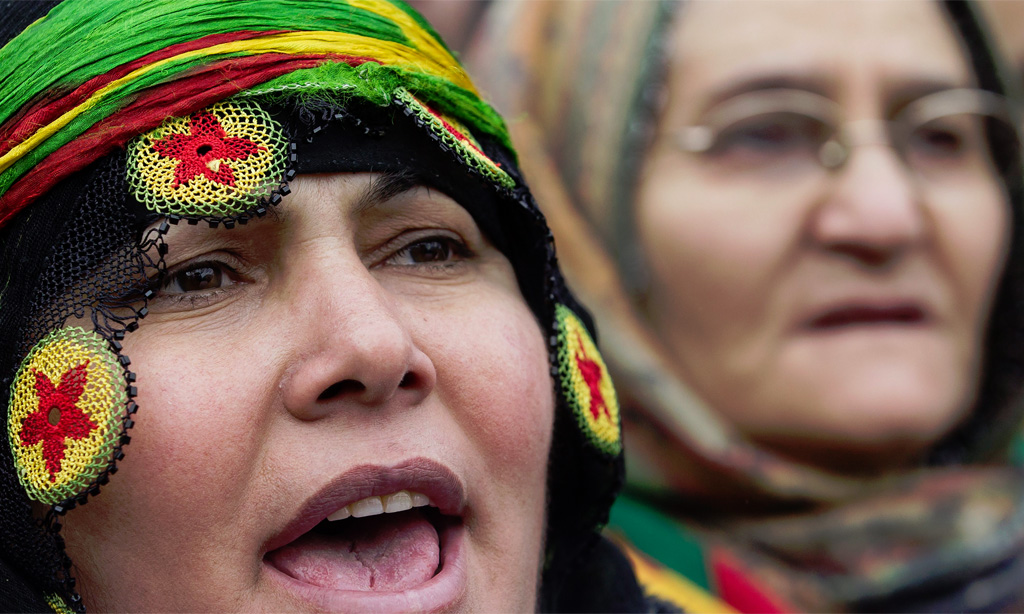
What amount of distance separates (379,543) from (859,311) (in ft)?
6.79

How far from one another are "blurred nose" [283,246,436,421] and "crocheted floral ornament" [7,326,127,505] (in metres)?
0.26

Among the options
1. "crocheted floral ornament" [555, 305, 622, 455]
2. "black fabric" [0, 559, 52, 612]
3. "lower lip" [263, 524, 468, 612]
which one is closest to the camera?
"lower lip" [263, 524, 468, 612]

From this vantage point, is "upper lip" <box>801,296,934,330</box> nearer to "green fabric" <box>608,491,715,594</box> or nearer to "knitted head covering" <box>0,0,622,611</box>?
"green fabric" <box>608,491,715,594</box>

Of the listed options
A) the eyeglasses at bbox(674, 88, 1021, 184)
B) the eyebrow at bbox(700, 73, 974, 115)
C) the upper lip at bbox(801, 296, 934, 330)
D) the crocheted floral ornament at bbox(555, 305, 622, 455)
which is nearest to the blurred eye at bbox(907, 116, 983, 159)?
the eyeglasses at bbox(674, 88, 1021, 184)

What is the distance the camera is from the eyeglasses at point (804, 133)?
3299 mm

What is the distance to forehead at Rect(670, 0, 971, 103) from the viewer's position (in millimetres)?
3309

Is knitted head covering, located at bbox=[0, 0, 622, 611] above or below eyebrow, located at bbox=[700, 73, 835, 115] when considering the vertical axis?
below

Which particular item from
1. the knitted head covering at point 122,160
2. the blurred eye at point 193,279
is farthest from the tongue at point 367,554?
the blurred eye at point 193,279

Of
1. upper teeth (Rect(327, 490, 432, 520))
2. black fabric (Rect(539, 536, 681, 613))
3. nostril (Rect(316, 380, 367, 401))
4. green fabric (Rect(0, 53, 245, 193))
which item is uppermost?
green fabric (Rect(0, 53, 245, 193))

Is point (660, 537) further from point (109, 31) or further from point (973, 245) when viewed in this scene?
point (109, 31)

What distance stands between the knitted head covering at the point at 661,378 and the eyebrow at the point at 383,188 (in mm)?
1759

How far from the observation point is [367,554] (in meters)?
1.68

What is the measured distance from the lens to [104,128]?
167 cm

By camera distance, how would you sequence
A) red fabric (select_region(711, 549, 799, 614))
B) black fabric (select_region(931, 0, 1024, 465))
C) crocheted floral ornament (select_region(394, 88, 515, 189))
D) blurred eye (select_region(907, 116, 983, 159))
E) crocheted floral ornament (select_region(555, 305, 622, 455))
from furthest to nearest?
black fabric (select_region(931, 0, 1024, 465)) < blurred eye (select_region(907, 116, 983, 159)) < red fabric (select_region(711, 549, 799, 614)) < crocheted floral ornament (select_region(555, 305, 622, 455)) < crocheted floral ornament (select_region(394, 88, 515, 189))
